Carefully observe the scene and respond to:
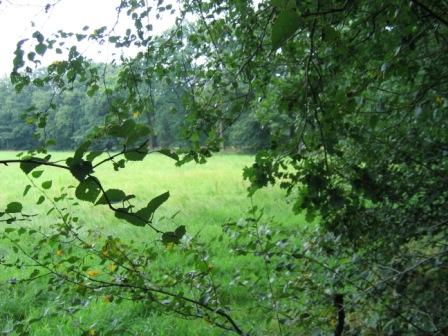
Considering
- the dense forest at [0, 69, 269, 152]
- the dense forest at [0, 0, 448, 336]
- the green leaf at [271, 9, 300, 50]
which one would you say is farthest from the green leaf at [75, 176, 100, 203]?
the dense forest at [0, 0, 448, 336]

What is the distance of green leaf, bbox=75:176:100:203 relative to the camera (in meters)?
0.63

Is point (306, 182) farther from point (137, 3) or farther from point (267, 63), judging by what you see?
point (137, 3)

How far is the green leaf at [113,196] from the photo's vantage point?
2.09 ft

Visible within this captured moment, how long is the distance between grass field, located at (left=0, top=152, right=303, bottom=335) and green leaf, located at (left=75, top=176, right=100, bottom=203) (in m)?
0.09

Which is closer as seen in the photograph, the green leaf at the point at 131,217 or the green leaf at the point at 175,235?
the green leaf at the point at 131,217

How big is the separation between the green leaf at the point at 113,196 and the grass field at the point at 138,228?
0.12 metres

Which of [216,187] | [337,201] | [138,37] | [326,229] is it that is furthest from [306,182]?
[216,187]

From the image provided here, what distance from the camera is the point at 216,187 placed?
1409 centimetres

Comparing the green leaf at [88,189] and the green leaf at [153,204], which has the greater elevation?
the green leaf at [88,189]

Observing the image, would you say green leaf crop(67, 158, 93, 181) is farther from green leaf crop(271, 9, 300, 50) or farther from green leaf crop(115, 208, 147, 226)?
green leaf crop(271, 9, 300, 50)

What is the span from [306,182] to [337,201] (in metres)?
0.17

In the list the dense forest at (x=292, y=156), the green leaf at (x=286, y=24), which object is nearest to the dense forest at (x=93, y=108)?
the dense forest at (x=292, y=156)

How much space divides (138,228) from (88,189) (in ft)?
24.1

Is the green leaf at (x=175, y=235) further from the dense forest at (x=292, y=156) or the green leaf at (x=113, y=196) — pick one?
the dense forest at (x=292, y=156)
